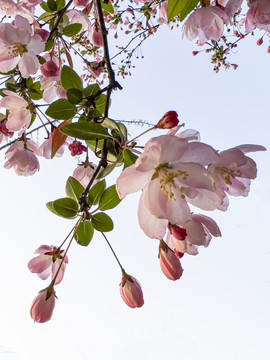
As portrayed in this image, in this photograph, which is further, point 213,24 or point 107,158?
point 213,24

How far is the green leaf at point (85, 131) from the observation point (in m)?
0.59

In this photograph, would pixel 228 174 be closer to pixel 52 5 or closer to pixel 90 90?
pixel 90 90

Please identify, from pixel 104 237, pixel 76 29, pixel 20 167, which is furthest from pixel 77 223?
pixel 76 29

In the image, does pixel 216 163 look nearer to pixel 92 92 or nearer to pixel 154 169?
pixel 154 169

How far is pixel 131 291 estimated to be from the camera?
704mm

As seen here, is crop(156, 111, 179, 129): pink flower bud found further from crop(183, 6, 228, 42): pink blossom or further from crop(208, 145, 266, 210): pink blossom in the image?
crop(183, 6, 228, 42): pink blossom

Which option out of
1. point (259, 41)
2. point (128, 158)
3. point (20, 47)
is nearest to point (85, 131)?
point (128, 158)

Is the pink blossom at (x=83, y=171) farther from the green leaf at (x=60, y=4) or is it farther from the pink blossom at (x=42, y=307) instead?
the green leaf at (x=60, y=4)

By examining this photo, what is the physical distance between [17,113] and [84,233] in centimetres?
35

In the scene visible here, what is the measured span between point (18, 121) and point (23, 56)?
0.52ft

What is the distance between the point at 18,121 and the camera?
0.87 metres

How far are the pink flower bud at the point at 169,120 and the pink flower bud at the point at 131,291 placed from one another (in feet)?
1.14

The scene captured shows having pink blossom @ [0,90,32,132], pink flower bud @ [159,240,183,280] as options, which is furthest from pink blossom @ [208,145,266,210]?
pink blossom @ [0,90,32,132]

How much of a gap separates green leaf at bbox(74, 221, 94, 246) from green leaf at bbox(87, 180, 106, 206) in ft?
0.15
